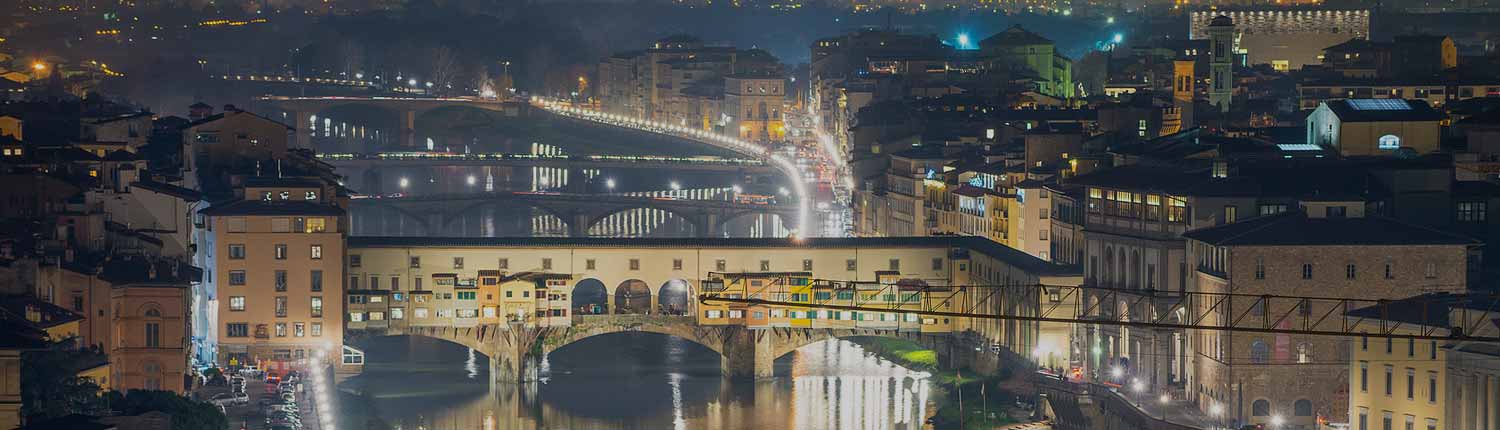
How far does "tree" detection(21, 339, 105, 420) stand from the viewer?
143 ft

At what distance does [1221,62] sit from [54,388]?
45635mm

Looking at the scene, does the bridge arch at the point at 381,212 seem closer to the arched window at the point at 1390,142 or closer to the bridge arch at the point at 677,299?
the bridge arch at the point at 677,299

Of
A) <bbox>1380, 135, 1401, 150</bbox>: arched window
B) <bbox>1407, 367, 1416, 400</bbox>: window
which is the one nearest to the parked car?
<bbox>1407, 367, 1416, 400</bbox>: window

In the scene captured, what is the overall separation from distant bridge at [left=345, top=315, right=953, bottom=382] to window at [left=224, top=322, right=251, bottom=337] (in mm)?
2122

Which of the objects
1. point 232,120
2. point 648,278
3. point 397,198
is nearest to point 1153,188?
point 648,278

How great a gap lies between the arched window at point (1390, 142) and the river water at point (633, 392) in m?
9.27

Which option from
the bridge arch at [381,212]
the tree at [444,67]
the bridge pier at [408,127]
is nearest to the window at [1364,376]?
the bridge arch at [381,212]

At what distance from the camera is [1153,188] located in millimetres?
54094

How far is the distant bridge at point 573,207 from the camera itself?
9174 centimetres

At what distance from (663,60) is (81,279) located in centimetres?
8212

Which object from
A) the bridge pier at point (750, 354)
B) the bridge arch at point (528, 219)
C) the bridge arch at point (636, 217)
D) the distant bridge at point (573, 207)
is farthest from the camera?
the bridge arch at point (528, 219)

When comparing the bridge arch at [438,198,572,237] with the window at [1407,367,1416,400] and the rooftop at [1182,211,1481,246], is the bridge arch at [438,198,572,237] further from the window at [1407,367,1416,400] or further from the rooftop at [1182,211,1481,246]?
the window at [1407,367,1416,400]

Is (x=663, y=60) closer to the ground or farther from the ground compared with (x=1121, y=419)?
farther from the ground

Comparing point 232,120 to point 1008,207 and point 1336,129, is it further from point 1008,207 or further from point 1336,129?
point 1336,129
